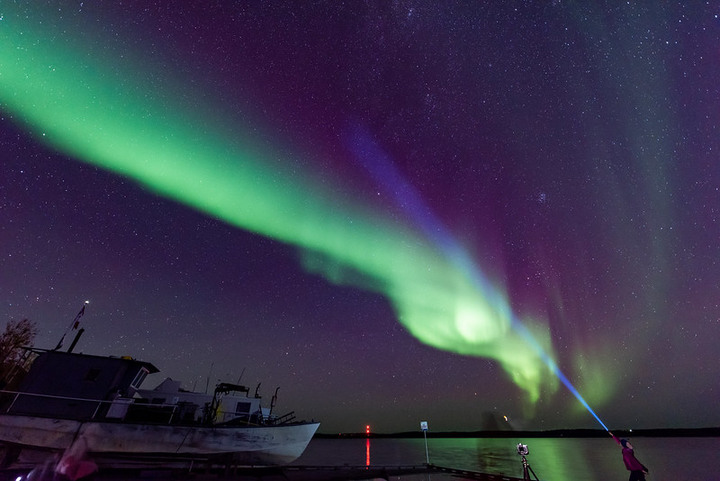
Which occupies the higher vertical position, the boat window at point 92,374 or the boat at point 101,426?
the boat window at point 92,374

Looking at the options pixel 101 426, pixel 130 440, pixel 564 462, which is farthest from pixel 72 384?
pixel 564 462

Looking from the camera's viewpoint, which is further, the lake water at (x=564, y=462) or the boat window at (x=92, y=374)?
the lake water at (x=564, y=462)

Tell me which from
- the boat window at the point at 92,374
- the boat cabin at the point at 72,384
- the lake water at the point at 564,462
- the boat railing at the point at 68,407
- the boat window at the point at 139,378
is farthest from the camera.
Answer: the lake water at the point at 564,462

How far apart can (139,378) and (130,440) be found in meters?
4.36

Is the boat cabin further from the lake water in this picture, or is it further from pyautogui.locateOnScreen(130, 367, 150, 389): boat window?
the lake water

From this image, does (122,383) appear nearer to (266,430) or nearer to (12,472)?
(12,472)

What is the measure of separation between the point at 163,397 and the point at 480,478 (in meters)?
24.8

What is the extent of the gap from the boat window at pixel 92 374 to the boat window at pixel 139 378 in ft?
6.99

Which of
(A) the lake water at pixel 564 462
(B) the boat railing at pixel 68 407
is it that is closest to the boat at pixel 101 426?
(B) the boat railing at pixel 68 407

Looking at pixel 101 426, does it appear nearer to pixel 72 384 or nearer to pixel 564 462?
pixel 72 384

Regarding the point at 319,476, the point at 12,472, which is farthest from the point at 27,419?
the point at 319,476

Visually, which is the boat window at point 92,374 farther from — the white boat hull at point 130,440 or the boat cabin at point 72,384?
the white boat hull at point 130,440

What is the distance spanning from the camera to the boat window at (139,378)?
2429cm

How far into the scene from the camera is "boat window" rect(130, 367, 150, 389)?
24294mm
